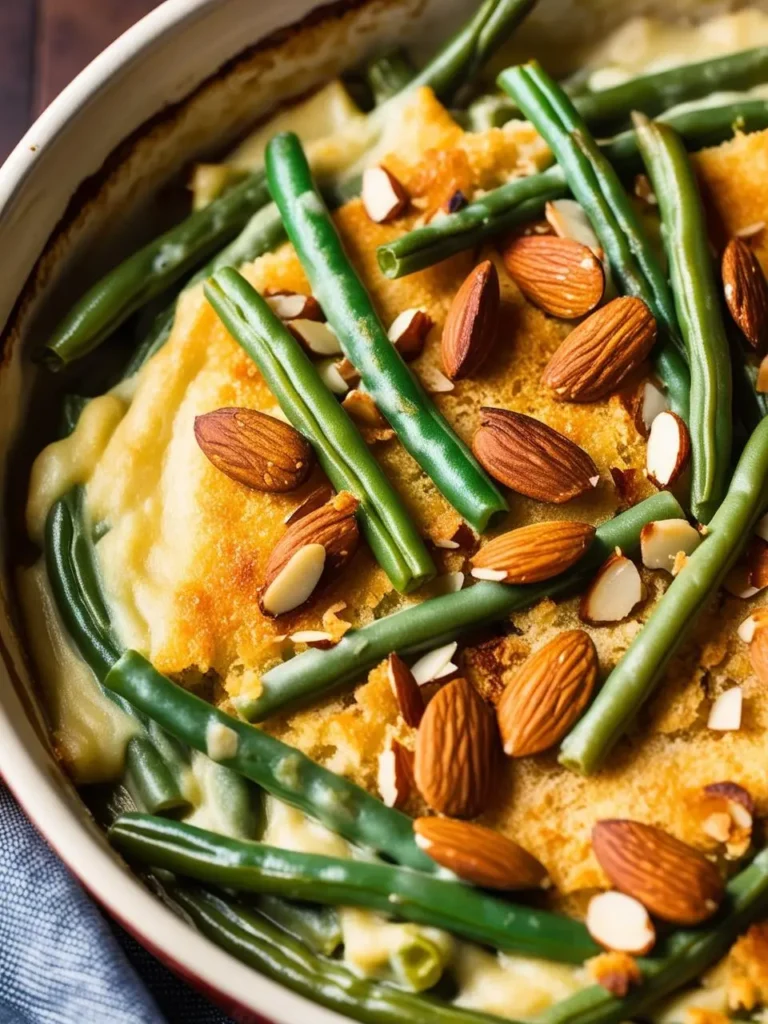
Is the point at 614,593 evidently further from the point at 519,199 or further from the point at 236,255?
the point at 236,255

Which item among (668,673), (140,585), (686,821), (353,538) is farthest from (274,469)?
(686,821)

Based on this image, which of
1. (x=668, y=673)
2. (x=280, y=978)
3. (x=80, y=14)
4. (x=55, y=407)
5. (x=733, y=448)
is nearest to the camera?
(x=280, y=978)

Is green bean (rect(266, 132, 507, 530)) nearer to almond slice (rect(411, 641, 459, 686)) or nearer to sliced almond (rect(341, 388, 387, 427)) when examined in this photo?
sliced almond (rect(341, 388, 387, 427))

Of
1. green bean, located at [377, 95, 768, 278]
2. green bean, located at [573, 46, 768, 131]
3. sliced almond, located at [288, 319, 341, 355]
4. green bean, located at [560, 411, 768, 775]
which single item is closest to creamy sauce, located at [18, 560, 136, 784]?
sliced almond, located at [288, 319, 341, 355]

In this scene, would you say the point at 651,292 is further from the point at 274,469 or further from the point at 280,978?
the point at 280,978

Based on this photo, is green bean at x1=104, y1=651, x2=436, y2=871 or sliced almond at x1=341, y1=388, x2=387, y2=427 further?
sliced almond at x1=341, y1=388, x2=387, y2=427

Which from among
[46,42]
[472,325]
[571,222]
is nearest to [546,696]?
[472,325]

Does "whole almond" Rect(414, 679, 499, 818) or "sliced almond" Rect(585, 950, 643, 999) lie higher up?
"whole almond" Rect(414, 679, 499, 818)
